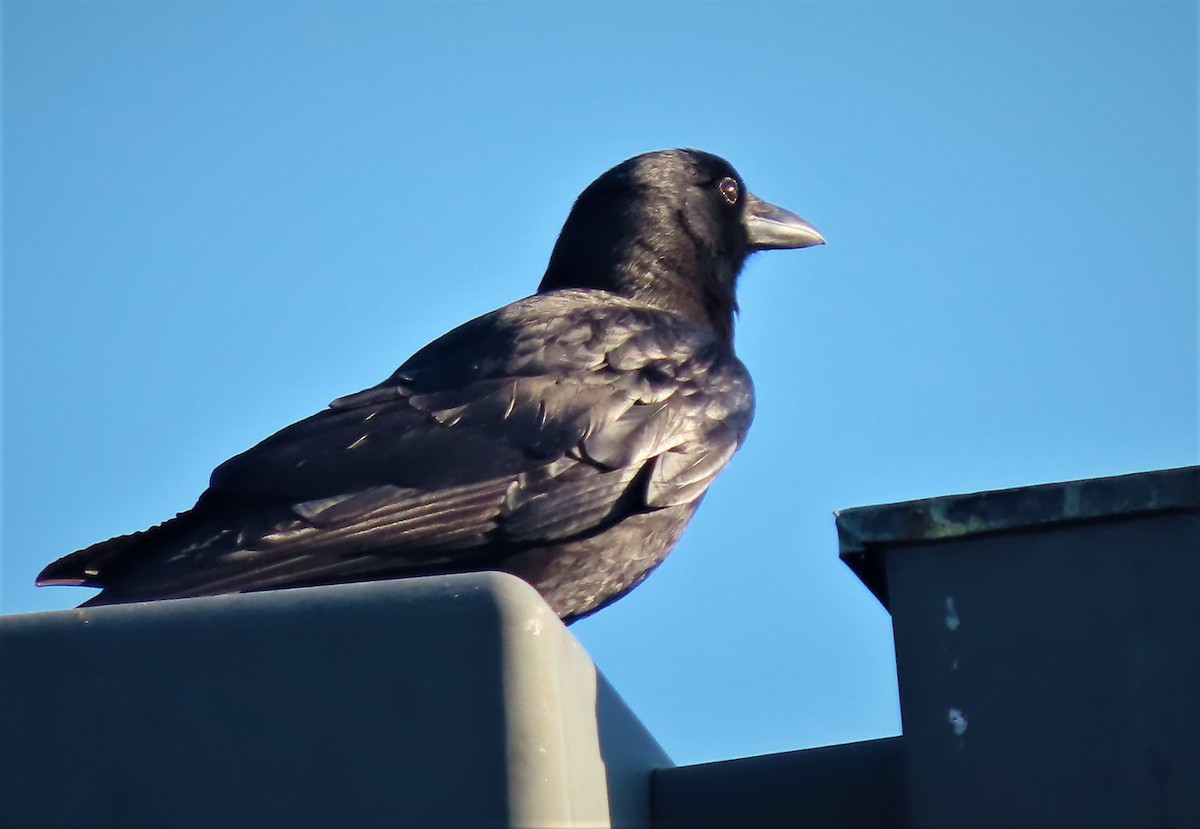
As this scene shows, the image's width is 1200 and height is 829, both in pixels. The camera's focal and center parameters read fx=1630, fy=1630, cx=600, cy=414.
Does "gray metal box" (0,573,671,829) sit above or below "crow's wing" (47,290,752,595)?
below

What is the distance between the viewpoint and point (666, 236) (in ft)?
26.0

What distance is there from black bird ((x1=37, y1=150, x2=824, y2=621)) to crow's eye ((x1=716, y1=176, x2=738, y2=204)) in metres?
1.61

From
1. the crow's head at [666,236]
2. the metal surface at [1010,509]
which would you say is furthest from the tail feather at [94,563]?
the crow's head at [666,236]

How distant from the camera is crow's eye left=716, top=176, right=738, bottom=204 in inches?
328

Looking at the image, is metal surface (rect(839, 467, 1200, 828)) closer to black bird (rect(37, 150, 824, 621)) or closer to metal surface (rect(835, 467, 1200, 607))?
metal surface (rect(835, 467, 1200, 607))

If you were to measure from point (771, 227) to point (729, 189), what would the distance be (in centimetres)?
31

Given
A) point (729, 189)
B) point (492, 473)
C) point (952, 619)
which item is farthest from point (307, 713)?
point (729, 189)

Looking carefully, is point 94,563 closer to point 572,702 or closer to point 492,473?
point 492,473

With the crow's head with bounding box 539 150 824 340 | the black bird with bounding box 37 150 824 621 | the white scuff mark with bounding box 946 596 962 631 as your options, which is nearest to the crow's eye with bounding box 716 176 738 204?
the crow's head with bounding box 539 150 824 340

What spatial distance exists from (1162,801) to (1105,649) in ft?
1.24

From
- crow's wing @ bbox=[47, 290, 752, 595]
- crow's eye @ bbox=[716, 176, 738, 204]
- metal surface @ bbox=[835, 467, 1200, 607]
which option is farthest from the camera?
crow's eye @ bbox=[716, 176, 738, 204]

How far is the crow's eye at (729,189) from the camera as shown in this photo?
834cm

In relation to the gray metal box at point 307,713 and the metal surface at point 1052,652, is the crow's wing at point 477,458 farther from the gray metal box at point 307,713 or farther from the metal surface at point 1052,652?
the metal surface at point 1052,652

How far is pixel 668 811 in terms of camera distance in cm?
432
